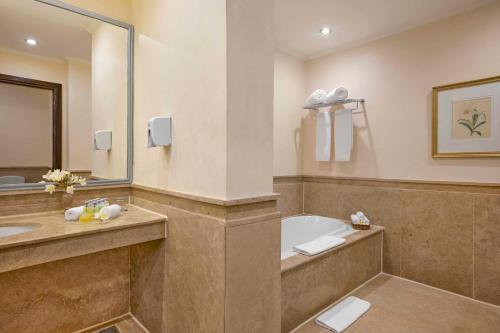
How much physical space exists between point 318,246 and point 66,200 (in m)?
1.73

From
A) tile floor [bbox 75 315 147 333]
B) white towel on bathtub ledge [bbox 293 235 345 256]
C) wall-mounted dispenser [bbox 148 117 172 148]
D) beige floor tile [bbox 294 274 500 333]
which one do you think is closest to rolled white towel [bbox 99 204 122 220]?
wall-mounted dispenser [bbox 148 117 172 148]

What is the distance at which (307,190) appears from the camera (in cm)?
333

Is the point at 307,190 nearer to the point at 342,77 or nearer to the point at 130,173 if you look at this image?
the point at 342,77

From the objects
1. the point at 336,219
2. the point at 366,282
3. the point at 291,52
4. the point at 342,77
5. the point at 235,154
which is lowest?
the point at 366,282

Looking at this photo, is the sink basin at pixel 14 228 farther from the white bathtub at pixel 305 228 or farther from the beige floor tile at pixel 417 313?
the white bathtub at pixel 305 228

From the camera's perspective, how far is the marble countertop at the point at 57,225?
1147mm

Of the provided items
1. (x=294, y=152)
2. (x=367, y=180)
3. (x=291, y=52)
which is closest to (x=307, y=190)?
(x=294, y=152)

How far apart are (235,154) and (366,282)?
2.04 meters

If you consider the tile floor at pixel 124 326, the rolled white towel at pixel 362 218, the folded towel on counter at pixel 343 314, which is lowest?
the folded towel on counter at pixel 343 314

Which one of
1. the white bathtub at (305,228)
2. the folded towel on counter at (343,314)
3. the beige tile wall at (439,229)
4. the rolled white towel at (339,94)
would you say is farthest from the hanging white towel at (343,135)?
the folded towel on counter at (343,314)

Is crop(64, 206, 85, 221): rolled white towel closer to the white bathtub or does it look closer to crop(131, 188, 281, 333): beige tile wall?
crop(131, 188, 281, 333): beige tile wall

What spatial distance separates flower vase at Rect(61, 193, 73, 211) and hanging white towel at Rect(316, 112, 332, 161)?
237 centimetres

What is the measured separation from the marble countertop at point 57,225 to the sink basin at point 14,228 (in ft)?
0.04

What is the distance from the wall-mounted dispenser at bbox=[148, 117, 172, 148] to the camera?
1.48 m
